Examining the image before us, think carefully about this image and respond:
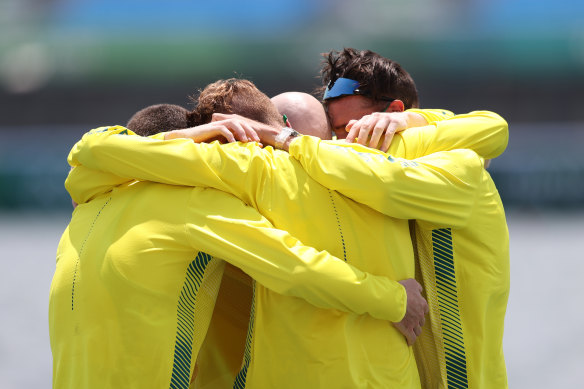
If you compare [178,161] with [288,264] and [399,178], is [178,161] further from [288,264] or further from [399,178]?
[399,178]

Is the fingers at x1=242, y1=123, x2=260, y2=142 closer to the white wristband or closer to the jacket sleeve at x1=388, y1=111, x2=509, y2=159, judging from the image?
the white wristband

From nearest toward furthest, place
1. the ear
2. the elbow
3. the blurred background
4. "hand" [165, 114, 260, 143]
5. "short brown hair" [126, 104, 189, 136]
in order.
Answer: "hand" [165, 114, 260, 143], the elbow, "short brown hair" [126, 104, 189, 136], the ear, the blurred background

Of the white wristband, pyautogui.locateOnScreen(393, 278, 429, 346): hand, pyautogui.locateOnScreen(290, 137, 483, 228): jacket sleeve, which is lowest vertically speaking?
pyautogui.locateOnScreen(393, 278, 429, 346): hand

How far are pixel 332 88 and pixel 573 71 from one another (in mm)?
13907

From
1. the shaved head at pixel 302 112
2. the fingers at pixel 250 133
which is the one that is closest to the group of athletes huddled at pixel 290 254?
the fingers at pixel 250 133

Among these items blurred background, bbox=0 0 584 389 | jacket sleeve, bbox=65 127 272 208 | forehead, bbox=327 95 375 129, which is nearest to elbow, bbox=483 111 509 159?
forehead, bbox=327 95 375 129

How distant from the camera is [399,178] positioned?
218 centimetres

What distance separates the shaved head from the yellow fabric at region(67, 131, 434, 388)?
0.50 m

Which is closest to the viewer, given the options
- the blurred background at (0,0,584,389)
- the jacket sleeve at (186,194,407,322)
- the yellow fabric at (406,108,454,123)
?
the jacket sleeve at (186,194,407,322)

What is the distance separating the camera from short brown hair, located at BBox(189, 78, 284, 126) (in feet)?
8.34

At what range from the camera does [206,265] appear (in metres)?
2.30

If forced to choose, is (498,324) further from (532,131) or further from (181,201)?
(532,131)

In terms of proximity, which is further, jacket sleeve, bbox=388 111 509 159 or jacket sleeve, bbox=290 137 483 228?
jacket sleeve, bbox=388 111 509 159

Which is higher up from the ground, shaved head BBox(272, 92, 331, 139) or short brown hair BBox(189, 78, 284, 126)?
short brown hair BBox(189, 78, 284, 126)
